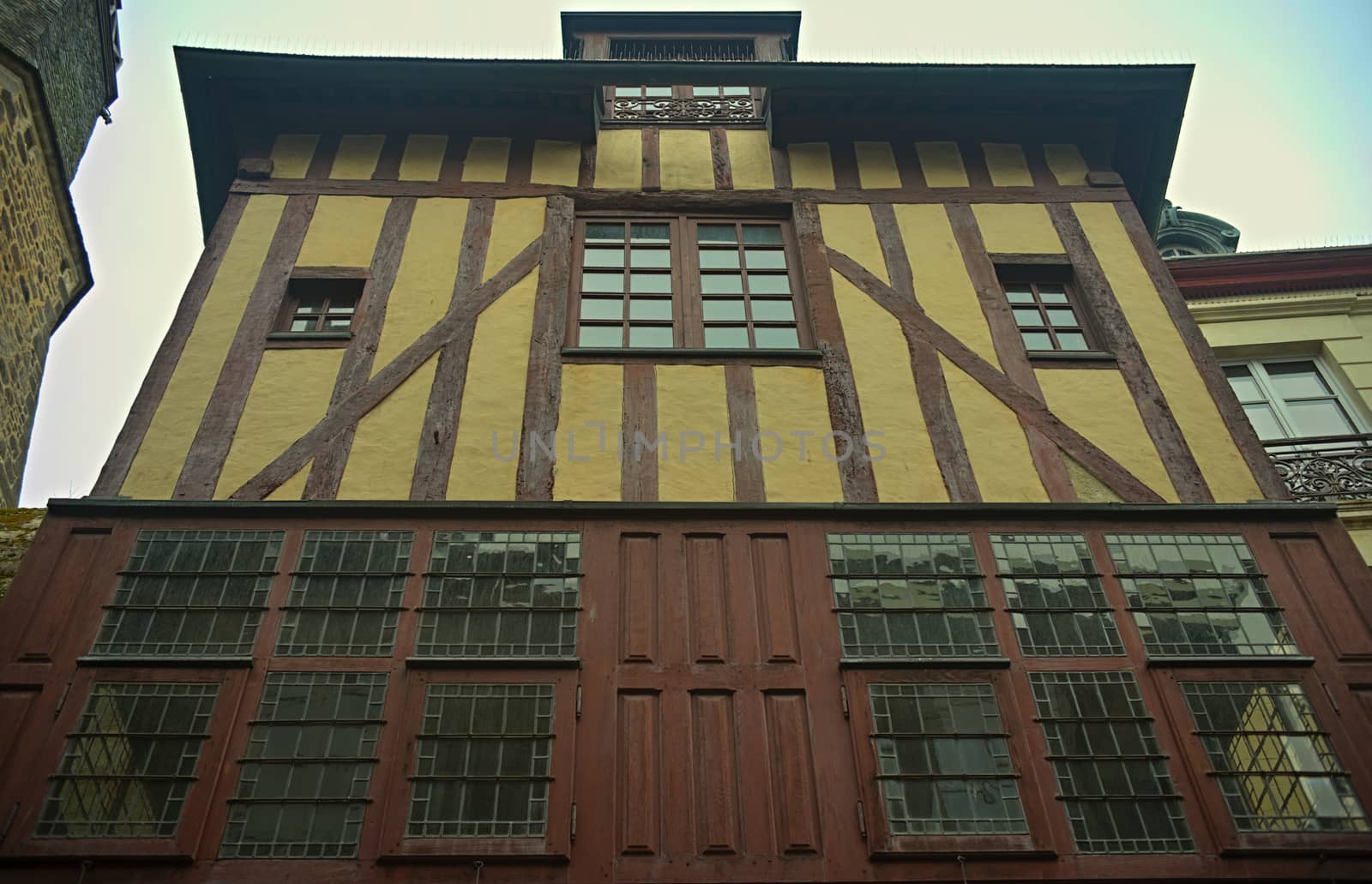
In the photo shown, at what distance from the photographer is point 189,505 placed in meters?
5.96

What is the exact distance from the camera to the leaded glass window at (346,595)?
5.38m

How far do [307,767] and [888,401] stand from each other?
3.98m

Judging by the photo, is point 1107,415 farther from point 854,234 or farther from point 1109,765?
point 1109,765

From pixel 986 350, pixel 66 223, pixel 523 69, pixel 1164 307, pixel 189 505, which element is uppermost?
pixel 66 223

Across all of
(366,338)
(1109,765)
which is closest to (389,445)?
(366,338)

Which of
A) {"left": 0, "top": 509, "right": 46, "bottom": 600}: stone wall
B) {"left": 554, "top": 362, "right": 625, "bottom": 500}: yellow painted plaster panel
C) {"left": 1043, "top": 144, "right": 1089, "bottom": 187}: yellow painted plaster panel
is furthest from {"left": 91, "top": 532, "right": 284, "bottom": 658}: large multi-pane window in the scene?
{"left": 1043, "top": 144, "right": 1089, "bottom": 187}: yellow painted plaster panel

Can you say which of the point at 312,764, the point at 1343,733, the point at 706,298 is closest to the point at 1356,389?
the point at 1343,733

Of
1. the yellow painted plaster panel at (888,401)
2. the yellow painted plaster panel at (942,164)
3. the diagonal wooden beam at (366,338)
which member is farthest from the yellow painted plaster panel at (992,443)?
the diagonal wooden beam at (366,338)

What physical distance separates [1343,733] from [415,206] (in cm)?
684

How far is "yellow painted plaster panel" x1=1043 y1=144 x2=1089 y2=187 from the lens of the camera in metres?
8.82

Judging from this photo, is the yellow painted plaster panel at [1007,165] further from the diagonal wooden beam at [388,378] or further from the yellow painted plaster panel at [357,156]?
the yellow painted plaster panel at [357,156]

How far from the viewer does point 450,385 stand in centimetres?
686

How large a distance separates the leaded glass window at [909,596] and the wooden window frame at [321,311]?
3601 millimetres

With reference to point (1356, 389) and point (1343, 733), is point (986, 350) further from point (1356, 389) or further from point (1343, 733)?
point (1356, 389)
